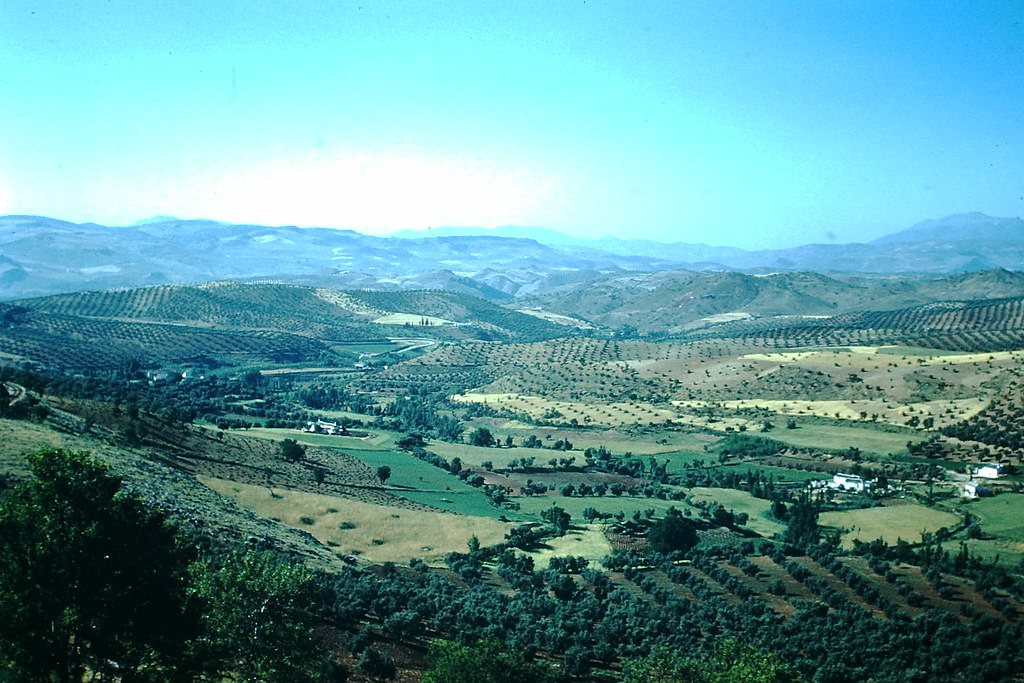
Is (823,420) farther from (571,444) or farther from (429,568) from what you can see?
(429,568)

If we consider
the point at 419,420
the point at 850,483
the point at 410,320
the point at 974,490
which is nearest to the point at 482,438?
the point at 419,420

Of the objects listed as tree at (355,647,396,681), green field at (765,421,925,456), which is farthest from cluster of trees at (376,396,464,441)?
tree at (355,647,396,681)

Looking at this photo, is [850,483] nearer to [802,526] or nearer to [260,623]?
[802,526]

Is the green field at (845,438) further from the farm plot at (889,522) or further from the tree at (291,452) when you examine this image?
the tree at (291,452)

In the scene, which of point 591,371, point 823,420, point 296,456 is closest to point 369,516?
point 296,456

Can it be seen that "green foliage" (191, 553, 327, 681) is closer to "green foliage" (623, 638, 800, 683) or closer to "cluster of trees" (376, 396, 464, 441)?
"green foliage" (623, 638, 800, 683)

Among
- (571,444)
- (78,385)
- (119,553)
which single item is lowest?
(571,444)
